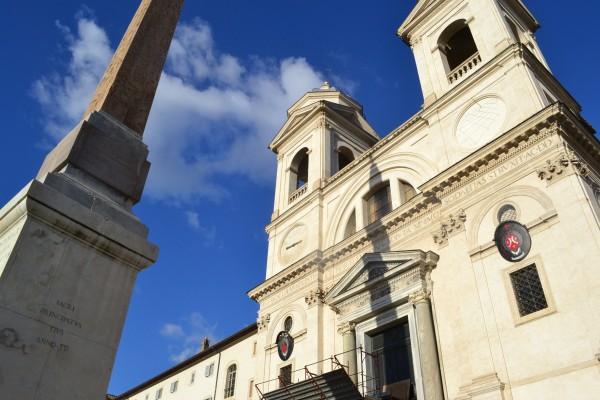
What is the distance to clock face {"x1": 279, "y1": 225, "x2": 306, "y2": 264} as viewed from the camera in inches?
813

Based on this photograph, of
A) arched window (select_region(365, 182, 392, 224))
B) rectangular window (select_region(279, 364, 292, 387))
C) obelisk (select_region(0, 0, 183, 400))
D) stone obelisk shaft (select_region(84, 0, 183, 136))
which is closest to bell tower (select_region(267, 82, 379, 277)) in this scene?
arched window (select_region(365, 182, 392, 224))

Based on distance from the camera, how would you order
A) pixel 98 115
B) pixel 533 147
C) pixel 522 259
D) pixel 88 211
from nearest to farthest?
pixel 88 211 → pixel 98 115 → pixel 522 259 → pixel 533 147

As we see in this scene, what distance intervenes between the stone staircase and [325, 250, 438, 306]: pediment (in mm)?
3415

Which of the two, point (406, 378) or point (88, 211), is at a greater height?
point (406, 378)

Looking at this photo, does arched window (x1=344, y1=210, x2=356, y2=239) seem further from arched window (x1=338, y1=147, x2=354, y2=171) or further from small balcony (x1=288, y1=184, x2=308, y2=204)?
arched window (x1=338, y1=147, x2=354, y2=171)

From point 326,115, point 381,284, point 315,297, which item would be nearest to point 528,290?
point 381,284

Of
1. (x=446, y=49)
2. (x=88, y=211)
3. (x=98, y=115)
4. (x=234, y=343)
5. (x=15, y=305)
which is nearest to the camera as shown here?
(x=15, y=305)

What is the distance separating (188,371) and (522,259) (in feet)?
76.2

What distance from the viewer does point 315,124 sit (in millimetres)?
24359

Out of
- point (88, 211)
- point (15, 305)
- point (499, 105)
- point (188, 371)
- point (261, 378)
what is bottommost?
point (15, 305)

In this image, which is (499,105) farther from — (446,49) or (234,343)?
(234,343)

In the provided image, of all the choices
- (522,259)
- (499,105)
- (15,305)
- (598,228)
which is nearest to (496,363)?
(522,259)

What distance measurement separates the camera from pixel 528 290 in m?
11.9

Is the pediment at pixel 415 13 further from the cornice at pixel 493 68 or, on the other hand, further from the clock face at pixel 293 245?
the clock face at pixel 293 245
